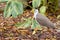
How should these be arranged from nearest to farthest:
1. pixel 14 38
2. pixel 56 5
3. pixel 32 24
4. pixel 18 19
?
1. pixel 32 24
2. pixel 14 38
3. pixel 18 19
4. pixel 56 5

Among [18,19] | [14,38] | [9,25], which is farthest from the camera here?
[18,19]

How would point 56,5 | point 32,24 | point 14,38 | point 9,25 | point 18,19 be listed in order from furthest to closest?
point 56,5 → point 18,19 → point 9,25 → point 14,38 → point 32,24

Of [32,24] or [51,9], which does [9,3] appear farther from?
[51,9]

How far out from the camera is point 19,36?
5488mm

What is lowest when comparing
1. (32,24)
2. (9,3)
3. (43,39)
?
(43,39)

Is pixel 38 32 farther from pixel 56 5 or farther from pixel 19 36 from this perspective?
pixel 56 5

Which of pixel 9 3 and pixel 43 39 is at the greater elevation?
pixel 9 3

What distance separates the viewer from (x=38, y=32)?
5629 mm

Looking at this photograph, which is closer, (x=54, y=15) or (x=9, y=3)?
(x=9, y=3)

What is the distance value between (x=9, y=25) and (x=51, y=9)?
177 centimetres

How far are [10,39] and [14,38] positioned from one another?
4.9 inches

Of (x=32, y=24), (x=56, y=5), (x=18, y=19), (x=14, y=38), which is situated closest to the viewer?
(x=32, y=24)

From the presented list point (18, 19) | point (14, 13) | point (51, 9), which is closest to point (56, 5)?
point (51, 9)

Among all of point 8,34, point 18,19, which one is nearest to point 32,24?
point 8,34
